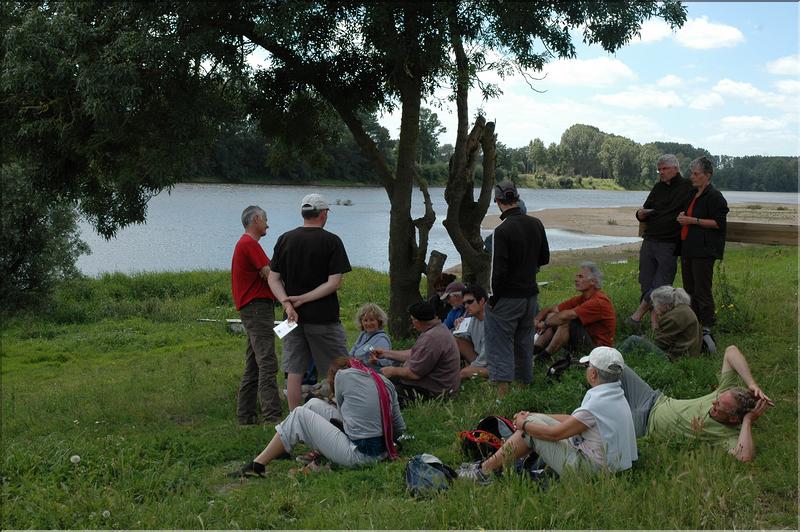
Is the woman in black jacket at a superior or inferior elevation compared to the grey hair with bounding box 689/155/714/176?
inferior

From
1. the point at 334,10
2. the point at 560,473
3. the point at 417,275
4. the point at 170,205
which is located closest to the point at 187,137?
the point at 334,10

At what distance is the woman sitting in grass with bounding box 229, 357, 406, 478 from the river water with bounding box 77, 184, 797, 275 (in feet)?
46.3

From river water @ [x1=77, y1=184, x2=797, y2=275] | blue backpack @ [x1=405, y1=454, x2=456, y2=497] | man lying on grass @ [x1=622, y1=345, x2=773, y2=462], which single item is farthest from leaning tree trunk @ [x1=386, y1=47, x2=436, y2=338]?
river water @ [x1=77, y1=184, x2=797, y2=275]

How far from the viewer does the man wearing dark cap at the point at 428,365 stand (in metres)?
7.24

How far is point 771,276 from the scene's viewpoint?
1420 centimetres

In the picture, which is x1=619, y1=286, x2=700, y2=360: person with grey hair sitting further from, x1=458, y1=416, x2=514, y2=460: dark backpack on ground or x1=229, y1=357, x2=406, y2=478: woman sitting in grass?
x1=229, y1=357, x2=406, y2=478: woman sitting in grass

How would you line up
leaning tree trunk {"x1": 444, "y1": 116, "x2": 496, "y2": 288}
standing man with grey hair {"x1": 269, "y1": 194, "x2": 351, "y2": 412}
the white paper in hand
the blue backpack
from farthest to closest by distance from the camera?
1. leaning tree trunk {"x1": 444, "y1": 116, "x2": 496, "y2": 288}
2. standing man with grey hair {"x1": 269, "y1": 194, "x2": 351, "y2": 412}
3. the white paper in hand
4. the blue backpack

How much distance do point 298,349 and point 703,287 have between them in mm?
4336

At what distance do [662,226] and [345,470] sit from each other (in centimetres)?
488

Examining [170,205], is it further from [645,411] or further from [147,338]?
[645,411]

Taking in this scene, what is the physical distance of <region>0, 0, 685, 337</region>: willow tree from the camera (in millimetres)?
8836

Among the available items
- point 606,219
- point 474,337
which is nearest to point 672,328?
point 474,337

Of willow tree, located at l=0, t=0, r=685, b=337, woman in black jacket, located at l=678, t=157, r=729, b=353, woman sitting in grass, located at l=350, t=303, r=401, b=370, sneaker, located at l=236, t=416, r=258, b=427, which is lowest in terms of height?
sneaker, located at l=236, t=416, r=258, b=427

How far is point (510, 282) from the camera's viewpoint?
698 cm
